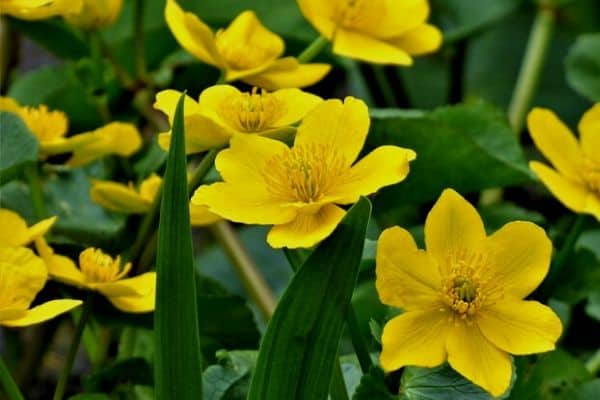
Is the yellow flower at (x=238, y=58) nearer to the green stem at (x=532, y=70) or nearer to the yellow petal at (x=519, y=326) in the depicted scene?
the yellow petal at (x=519, y=326)

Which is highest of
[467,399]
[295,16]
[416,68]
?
[467,399]

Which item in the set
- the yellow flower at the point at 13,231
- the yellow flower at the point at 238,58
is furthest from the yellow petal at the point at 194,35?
the yellow flower at the point at 13,231

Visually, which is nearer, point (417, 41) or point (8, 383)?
point (8, 383)

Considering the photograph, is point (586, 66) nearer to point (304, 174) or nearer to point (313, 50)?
point (313, 50)

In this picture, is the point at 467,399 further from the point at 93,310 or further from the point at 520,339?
the point at 93,310

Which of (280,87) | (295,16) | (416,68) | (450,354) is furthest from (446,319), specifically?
(416,68)

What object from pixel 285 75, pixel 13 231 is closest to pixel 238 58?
pixel 285 75

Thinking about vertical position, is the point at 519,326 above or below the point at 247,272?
above
